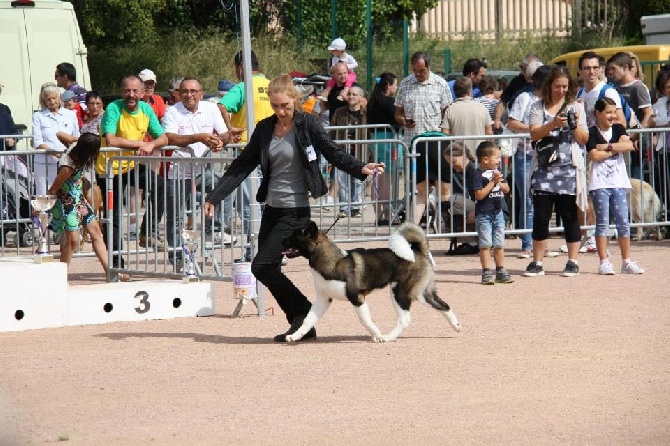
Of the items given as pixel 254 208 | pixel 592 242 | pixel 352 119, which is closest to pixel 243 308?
pixel 254 208

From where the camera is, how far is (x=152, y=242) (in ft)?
44.2

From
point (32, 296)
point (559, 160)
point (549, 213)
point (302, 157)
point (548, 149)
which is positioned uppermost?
point (302, 157)

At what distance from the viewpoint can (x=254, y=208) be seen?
37.9ft

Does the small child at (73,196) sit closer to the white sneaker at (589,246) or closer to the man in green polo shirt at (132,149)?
the man in green polo shirt at (132,149)

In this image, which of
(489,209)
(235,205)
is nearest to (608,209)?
(489,209)

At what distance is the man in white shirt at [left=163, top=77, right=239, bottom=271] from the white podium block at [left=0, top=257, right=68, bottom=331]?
6.36 feet

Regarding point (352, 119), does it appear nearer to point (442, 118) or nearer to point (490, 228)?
point (442, 118)

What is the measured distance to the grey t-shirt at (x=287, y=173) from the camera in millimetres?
10094

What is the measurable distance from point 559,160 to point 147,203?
3.69 m

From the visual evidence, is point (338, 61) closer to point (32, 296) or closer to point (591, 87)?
point (591, 87)

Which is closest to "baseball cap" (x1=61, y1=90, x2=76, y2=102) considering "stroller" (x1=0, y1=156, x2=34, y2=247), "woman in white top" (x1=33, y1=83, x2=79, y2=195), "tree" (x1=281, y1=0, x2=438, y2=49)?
"woman in white top" (x1=33, y1=83, x2=79, y2=195)

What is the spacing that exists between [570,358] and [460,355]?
701 millimetres

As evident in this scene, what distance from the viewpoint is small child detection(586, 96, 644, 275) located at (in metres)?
13.3

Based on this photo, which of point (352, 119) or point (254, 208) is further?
point (352, 119)
